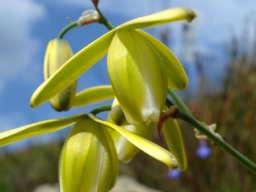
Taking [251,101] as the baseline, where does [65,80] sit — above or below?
above

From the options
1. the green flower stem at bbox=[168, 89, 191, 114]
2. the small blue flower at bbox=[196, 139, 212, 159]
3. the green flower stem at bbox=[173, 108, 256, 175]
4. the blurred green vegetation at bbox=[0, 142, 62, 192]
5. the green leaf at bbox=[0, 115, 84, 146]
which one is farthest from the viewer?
the blurred green vegetation at bbox=[0, 142, 62, 192]

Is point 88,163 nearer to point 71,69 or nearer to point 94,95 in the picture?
point 71,69

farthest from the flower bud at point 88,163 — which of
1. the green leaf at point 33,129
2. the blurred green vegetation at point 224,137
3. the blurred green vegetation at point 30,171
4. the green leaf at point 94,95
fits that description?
the blurred green vegetation at point 30,171

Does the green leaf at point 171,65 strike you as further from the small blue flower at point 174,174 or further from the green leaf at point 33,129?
the small blue flower at point 174,174

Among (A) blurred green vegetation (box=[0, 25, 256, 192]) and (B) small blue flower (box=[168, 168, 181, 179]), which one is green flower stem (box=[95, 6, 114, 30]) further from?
(B) small blue flower (box=[168, 168, 181, 179])

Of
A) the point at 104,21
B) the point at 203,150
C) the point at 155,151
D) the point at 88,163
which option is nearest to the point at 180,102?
the point at 104,21

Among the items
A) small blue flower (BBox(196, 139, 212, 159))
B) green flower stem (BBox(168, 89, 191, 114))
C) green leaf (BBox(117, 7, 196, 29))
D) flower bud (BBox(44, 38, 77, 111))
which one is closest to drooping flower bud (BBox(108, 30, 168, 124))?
green leaf (BBox(117, 7, 196, 29))

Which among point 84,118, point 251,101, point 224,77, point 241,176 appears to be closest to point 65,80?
point 84,118

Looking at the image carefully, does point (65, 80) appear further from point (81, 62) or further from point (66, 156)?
point (66, 156)
